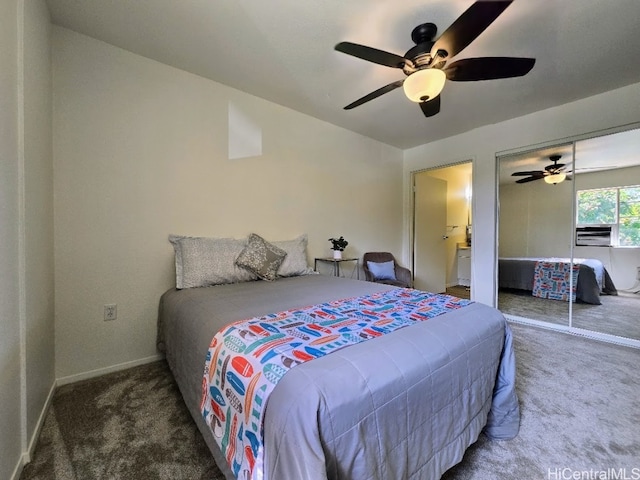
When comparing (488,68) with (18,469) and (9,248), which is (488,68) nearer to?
(9,248)

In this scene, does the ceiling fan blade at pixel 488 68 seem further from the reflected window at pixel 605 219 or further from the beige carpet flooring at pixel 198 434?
the reflected window at pixel 605 219

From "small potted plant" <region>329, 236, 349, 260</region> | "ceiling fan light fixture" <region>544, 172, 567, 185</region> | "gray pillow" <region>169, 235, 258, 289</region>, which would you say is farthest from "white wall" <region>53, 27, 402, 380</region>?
"ceiling fan light fixture" <region>544, 172, 567, 185</region>

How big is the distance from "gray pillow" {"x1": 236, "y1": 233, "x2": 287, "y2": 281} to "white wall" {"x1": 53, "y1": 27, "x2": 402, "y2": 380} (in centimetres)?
31

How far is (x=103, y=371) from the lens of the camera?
205cm

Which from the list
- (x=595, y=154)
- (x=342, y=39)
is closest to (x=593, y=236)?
(x=595, y=154)

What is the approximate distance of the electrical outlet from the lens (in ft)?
6.75

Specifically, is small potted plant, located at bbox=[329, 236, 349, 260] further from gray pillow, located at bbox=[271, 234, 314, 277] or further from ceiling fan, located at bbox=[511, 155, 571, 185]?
ceiling fan, located at bbox=[511, 155, 571, 185]

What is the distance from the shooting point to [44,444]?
1355 mm

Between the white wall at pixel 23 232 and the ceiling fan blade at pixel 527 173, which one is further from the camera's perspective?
the ceiling fan blade at pixel 527 173

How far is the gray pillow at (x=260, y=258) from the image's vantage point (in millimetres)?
2383

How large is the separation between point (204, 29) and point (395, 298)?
2.27 meters

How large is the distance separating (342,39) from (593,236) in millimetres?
3546

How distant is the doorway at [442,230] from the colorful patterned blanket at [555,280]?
0.99m

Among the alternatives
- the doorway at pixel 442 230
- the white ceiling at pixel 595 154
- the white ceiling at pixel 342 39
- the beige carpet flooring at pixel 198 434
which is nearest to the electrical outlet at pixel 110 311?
the beige carpet flooring at pixel 198 434
